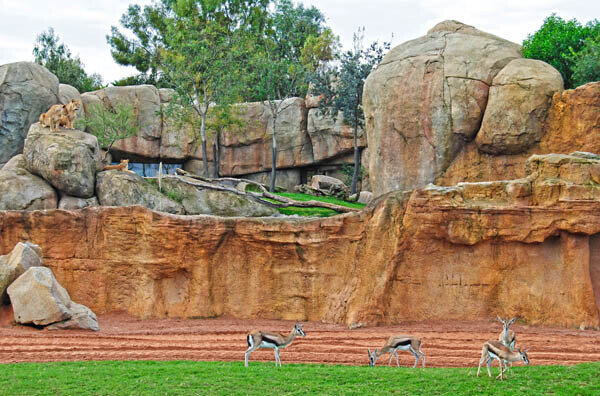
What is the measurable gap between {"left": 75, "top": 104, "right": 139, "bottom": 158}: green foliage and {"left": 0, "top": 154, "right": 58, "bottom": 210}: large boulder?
9.29 meters

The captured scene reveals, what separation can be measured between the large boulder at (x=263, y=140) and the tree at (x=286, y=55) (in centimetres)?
76

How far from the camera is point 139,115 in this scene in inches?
1928

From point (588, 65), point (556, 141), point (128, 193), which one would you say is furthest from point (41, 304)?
point (588, 65)

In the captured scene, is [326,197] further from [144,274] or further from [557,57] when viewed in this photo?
[144,274]

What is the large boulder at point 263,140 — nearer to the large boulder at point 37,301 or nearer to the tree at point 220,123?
the tree at point 220,123

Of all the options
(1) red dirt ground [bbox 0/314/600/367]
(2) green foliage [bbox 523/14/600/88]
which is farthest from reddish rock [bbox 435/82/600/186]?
(1) red dirt ground [bbox 0/314/600/367]

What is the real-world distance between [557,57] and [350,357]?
915 inches

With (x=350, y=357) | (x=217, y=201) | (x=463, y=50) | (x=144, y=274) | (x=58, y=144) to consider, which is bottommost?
(x=350, y=357)

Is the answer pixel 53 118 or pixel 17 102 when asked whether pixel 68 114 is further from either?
pixel 17 102

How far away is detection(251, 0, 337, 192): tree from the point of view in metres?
48.8

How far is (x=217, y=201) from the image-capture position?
37094 millimetres

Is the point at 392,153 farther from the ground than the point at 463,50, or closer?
closer

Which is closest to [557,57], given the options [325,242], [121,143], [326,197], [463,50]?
[463,50]

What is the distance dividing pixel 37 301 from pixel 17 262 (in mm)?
1824
